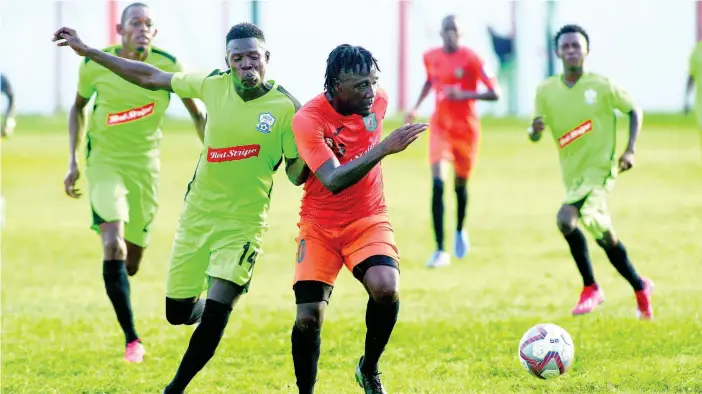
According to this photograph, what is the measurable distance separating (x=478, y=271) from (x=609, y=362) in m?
5.08

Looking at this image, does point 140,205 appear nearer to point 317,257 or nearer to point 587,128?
point 317,257

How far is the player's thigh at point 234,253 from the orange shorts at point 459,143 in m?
6.96

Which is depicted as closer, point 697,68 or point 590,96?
point 590,96

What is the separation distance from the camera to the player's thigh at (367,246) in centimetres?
646

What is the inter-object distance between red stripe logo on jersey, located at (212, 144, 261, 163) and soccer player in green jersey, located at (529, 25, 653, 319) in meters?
3.27

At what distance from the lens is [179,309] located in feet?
23.3

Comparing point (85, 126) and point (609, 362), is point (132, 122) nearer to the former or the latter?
point (85, 126)

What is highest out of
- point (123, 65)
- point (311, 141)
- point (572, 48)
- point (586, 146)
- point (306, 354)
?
point (123, 65)

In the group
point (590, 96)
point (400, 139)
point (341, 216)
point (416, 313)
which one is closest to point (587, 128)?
point (590, 96)

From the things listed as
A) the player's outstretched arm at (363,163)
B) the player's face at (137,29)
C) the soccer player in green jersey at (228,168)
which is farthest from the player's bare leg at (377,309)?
the player's face at (137,29)

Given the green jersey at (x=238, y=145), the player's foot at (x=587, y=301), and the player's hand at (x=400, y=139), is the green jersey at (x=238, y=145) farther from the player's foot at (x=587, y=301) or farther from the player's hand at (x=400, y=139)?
the player's foot at (x=587, y=301)

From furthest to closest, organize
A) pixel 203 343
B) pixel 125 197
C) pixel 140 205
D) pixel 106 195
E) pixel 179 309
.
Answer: pixel 140 205 → pixel 125 197 → pixel 106 195 → pixel 179 309 → pixel 203 343

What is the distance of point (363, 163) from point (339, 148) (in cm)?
53

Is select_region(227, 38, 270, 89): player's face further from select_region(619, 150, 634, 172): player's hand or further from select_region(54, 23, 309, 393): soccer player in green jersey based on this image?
select_region(619, 150, 634, 172): player's hand
